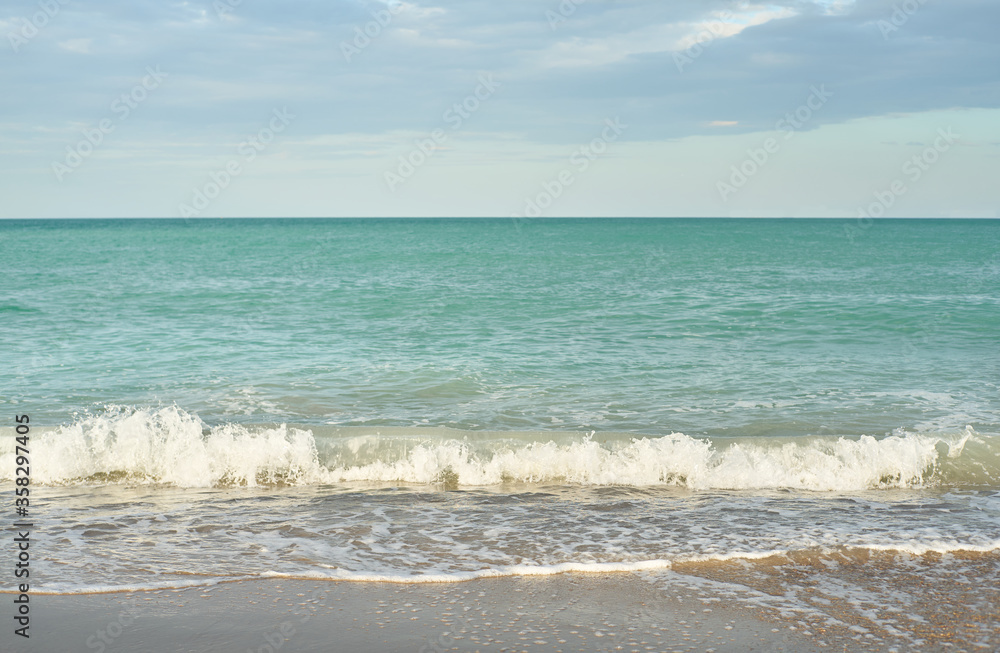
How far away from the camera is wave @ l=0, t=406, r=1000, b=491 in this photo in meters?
9.21

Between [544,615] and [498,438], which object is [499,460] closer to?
[498,438]

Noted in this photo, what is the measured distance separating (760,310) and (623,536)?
16.6 meters

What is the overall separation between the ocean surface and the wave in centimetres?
3

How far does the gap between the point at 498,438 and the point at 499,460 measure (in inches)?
35.8

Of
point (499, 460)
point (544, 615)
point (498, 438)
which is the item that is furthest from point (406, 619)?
point (498, 438)

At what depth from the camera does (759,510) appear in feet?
26.2

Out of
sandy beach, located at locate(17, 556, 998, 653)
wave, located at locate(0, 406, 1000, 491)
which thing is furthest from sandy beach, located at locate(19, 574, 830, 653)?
wave, located at locate(0, 406, 1000, 491)

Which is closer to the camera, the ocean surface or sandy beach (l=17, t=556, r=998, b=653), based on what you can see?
sandy beach (l=17, t=556, r=998, b=653)

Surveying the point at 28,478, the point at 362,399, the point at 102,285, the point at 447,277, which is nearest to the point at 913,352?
the point at 362,399

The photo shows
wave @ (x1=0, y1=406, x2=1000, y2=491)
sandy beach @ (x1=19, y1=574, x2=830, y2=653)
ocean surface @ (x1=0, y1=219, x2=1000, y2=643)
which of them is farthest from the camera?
wave @ (x1=0, y1=406, x2=1000, y2=491)

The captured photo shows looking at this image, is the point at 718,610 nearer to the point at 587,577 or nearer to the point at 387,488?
the point at 587,577

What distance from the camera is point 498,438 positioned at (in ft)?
34.3

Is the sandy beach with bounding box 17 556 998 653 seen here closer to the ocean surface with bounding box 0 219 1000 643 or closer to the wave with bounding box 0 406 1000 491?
the ocean surface with bounding box 0 219 1000 643

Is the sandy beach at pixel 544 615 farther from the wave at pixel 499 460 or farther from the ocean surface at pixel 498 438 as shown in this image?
the wave at pixel 499 460
